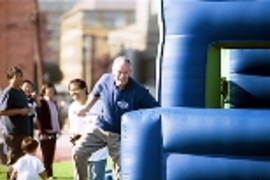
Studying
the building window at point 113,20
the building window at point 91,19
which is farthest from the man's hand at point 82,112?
the building window at point 113,20

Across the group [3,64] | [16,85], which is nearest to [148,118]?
[16,85]

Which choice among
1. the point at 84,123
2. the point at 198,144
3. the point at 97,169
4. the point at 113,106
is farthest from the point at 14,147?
the point at 198,144

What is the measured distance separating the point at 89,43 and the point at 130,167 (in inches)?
701

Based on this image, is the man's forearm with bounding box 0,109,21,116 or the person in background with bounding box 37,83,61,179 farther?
the person in background with bounding box 37,83,61,179

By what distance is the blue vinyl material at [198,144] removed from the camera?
4.46 meters

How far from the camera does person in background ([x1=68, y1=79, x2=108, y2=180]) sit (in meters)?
6.00

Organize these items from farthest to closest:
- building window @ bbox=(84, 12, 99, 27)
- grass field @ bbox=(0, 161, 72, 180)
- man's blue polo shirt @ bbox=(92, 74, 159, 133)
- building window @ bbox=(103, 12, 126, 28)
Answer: building window @ bbox=(103, 12, 126, 28) < building window @ bbox=(84, 12, 99, 27) < grass field @ bbox=(0, 161, 72, 180) < man's blue polo shirt @ bbox=(92, 74, 159, 133)

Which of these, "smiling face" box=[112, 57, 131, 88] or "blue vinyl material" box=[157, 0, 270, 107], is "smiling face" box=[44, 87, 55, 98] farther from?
"blue vinyl material" box=[157, 0, 270, 107]

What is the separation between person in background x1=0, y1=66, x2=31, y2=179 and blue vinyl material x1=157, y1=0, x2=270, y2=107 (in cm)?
196

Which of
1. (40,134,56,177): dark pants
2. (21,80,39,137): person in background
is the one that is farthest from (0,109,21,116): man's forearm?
(40,134,56,177): dark pants

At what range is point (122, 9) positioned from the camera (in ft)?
74.2

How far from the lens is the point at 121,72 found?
17.9 feet

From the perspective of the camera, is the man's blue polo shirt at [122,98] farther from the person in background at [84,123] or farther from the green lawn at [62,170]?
the green lawn at [62,170]

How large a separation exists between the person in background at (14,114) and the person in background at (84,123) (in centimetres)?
40
